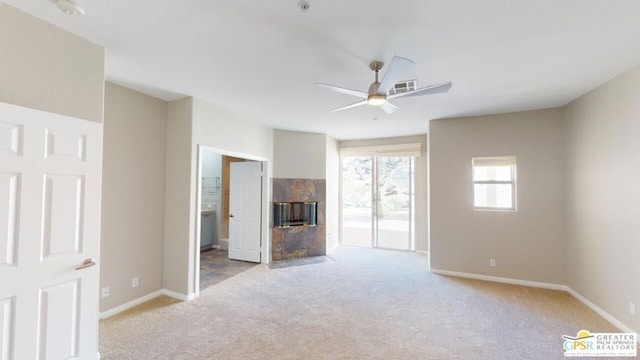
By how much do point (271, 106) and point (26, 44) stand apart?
2.56 metres

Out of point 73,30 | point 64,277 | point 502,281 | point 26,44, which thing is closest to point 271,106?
point 73,30

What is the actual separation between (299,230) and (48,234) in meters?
4.22

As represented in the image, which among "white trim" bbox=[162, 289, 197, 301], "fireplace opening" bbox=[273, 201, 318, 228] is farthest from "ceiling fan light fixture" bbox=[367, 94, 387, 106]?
"fireplace opening" bbox=[273, 201, 318, 228]

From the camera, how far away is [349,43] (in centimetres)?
226

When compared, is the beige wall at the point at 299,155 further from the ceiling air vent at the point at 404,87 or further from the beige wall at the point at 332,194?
the ceiling air vent at the point at 404,87

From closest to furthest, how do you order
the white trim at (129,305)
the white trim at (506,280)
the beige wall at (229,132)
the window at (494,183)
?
the white trim at (129,305) < the beige wall at (229,132) < the white trim at (506,280) < the window at (494,183)

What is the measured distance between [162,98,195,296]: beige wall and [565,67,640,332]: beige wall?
5.02 m

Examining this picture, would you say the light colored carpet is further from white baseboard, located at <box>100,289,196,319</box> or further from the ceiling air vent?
the ceiling air vent

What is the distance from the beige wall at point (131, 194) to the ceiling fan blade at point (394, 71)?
3.03 m

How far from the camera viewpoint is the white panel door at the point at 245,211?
549cm

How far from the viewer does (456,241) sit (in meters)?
4.68

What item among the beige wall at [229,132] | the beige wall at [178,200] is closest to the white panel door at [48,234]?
the beige wall at [178,200]

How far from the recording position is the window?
448 cm

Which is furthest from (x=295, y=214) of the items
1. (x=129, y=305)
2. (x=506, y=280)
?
(x=506, y=280)
